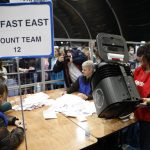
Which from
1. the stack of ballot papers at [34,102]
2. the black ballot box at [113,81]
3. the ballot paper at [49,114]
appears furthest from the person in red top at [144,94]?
the stack of ballot papers at [34,102]

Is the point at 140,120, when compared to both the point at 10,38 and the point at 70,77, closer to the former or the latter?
the point at 10,38

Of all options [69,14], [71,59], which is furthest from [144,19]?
[71,59]

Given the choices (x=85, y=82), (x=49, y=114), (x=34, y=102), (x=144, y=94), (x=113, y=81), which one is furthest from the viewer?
(x=85, y=82)

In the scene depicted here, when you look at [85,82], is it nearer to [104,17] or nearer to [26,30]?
[26,30]

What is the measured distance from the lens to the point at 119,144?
2355 millimetres

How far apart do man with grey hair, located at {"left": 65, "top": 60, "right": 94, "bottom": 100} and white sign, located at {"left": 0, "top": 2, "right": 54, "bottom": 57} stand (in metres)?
1.25

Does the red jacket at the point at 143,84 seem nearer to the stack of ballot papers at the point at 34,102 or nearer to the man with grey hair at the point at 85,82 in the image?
the man with grey hair at the point at 85,82

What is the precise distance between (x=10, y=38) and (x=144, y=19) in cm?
592

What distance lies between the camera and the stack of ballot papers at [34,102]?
86.2 inches

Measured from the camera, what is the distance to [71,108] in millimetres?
2066

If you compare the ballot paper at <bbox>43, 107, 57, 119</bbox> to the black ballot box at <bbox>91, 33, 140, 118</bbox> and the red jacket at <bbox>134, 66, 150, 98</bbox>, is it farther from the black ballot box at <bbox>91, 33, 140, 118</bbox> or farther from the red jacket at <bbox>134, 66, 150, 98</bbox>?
the red jacket at <bbox>134, 66, 150, 98</bbox>

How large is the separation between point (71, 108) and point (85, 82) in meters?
0.69

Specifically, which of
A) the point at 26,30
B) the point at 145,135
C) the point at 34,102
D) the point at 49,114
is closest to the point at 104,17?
the point at 34,102

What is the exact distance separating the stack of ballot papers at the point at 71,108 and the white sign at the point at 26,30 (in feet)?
2.73
